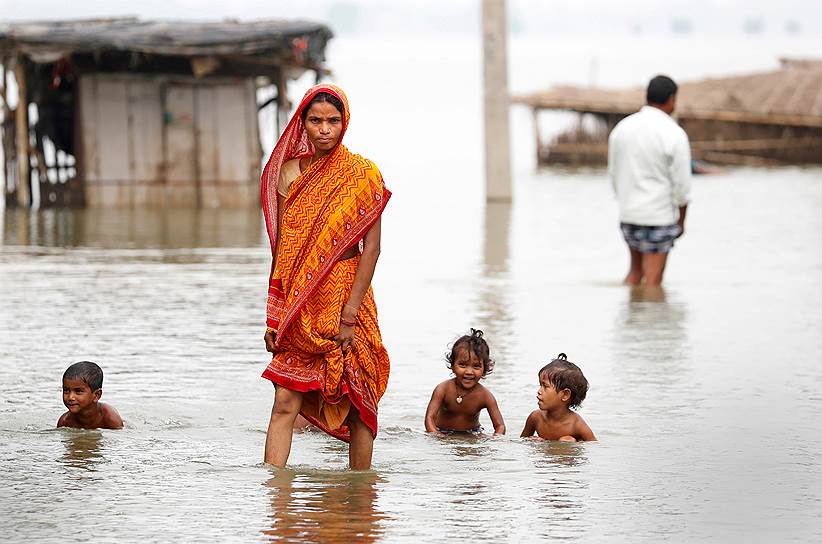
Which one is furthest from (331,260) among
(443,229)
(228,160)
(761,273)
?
(228,160)

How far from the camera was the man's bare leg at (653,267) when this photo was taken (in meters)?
12.0

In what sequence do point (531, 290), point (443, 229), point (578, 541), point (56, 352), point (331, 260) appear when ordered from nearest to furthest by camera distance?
point (578, 541) < point (331, 260) < point (56, 352) < point (531, 290) < point (443, 229)

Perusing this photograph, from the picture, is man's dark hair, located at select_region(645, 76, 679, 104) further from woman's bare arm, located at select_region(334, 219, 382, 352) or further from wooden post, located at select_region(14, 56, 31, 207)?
wooden post, located at select_region(14, 56, 31, 207)

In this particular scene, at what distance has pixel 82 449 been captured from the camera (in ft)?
21.7

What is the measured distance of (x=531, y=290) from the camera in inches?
485

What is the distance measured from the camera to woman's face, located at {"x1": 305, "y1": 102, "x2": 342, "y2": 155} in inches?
231

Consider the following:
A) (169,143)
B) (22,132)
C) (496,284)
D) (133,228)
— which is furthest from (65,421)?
(169,143)

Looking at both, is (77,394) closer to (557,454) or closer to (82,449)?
(82,449)

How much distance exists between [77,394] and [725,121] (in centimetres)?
3015

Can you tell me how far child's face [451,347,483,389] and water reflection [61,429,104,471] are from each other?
5.24 ft

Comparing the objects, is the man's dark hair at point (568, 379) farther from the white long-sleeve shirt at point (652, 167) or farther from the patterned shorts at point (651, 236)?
the patterned shorts at point (651, 236)

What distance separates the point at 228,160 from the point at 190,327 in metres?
11.7

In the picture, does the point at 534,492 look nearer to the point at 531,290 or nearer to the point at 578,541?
the point at 578,541

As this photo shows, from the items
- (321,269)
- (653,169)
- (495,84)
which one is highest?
(495,84)
